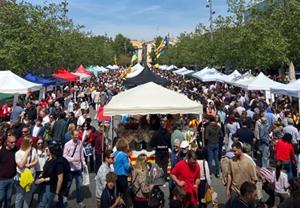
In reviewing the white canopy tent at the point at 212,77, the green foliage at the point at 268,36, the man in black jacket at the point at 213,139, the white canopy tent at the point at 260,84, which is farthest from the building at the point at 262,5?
the man in black jacket at the point at 213,139

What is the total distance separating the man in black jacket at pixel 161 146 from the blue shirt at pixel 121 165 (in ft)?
8.19

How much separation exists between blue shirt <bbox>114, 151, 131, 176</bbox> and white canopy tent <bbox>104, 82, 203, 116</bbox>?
3058mm

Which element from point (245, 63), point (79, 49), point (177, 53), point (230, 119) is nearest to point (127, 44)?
point (177, 53)

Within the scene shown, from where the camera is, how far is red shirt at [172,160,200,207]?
23.9 feet

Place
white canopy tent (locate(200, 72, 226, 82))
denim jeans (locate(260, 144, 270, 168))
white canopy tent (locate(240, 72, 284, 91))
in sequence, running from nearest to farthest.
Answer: denim jeans (locate(260, 144, 270, 168)) < white canopy tent (locate(240, 72, 284, 91)) < white canopy tent (locate(200, 72, 226, 82))

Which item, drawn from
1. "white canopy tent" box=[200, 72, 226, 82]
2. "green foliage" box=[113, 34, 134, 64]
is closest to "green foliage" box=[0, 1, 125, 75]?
"white canopy tent" box=[200, 72, 226, 82]

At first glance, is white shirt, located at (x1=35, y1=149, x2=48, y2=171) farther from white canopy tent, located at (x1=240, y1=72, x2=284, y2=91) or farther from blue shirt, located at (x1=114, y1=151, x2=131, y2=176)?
white canopy tent, located at (x1=240, y1=72, x2=284, y2=91)

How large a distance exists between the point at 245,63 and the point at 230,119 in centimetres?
2091

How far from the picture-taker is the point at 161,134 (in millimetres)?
10883

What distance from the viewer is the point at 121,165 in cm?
829

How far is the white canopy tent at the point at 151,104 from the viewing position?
11414mm

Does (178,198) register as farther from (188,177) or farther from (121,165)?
(121,165)

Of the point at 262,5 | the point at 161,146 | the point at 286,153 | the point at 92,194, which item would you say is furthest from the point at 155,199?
the point at 262,5

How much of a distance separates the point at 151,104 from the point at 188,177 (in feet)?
14.5
